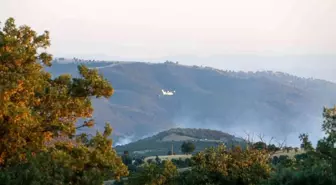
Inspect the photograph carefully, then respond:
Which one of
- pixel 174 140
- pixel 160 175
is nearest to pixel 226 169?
pixel 160 175

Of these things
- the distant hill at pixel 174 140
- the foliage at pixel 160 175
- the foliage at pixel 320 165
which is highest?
the foliage at pixel 320 165

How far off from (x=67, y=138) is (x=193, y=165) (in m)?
6.84

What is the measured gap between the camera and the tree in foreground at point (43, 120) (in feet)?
58.0

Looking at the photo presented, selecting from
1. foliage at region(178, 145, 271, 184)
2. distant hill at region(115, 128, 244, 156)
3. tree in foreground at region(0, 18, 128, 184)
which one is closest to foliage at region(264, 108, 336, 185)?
tree in foreground at region(0, 18, 128, 184)

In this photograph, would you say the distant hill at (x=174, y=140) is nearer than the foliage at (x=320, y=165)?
No

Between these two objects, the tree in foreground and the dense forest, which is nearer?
the dense forest

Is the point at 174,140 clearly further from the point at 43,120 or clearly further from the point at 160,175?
the point at 43,120

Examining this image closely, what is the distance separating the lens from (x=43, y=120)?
791 inches

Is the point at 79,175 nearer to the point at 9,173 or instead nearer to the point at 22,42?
the point at 9,173

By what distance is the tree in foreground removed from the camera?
17.7 meters

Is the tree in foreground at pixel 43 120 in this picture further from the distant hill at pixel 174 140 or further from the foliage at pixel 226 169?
the distant hill at pixel 174 140

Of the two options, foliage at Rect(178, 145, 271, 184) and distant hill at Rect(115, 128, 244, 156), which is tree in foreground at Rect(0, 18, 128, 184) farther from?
distant hill at Rect(115, 128, 244, 156)

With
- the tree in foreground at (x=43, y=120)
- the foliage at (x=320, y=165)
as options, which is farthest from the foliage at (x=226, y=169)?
the foliage at (x=320, y=165)

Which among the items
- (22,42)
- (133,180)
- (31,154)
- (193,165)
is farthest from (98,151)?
(133,180)
